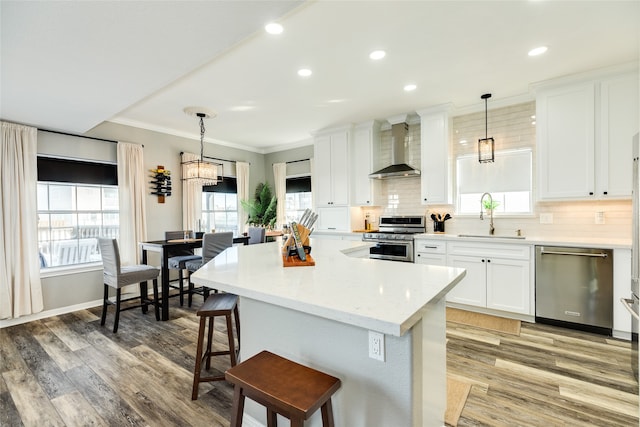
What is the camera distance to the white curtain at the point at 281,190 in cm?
616

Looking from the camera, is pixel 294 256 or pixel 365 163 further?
pixel 365 163

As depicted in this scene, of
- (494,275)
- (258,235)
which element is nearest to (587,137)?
(494,275)

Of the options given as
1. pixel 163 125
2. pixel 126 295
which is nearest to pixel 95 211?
pixel 126 295

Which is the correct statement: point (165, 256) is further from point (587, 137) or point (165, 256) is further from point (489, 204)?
point (587, 137)

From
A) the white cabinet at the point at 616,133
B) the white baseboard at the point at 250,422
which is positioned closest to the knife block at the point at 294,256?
the white baseboard at the point at 250,422

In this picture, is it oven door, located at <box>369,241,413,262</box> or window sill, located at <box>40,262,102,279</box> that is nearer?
window sill, located at <box>40,262,102,279</box>

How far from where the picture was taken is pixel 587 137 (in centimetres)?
308

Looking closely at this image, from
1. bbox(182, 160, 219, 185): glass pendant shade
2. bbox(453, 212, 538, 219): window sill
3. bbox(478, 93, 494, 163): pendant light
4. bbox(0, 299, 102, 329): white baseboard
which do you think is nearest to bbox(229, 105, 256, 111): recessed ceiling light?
bbox(182, 160, 219, 185): glass pendant shade

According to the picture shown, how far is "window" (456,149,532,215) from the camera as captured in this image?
3750mm

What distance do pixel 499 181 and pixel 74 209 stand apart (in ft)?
19.1

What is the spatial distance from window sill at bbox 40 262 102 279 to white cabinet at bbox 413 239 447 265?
450 cm

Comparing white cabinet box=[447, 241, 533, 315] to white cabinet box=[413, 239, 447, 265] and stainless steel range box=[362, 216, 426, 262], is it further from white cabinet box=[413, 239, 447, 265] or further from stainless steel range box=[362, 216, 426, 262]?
stainless steel range box=[362, 216, 426, 262]

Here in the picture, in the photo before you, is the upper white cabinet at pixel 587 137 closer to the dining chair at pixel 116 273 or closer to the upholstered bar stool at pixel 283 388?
the upholstered bar stool at pixel 283 388

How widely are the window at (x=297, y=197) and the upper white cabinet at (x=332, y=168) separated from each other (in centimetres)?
88
